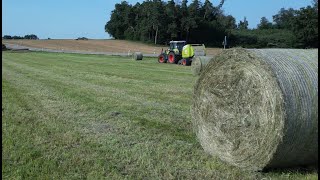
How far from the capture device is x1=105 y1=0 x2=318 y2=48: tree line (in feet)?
243

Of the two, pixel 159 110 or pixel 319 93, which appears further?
pixel 159 110

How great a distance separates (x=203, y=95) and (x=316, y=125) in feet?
6.32

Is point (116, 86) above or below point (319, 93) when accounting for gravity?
below

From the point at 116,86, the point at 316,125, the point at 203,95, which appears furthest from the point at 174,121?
the point at 116,86

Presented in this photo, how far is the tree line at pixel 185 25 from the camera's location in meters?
74.0

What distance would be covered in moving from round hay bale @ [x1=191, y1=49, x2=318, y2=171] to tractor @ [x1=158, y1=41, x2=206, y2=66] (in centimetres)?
2417

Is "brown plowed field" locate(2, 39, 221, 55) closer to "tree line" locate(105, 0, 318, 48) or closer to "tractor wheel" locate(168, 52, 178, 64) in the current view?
"tree line" locate(105, 0, 318, 48)

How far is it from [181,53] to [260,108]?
27417mm

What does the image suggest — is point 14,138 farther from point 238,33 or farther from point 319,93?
point 238,33

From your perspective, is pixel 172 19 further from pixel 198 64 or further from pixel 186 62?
pixel 198 64

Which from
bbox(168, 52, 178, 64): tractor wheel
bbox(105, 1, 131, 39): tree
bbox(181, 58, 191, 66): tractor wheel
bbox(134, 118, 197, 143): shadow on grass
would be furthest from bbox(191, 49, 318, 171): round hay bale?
bbox(105, 1, 131, 39): tree

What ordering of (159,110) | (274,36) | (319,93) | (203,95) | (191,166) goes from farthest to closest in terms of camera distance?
(274,36)
(159,110)
(203,95)
(191,166)
(319,93)

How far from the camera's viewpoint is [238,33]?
9288 centimetres

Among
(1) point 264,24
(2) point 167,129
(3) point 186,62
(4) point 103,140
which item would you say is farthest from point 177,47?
(1) point 264,24
